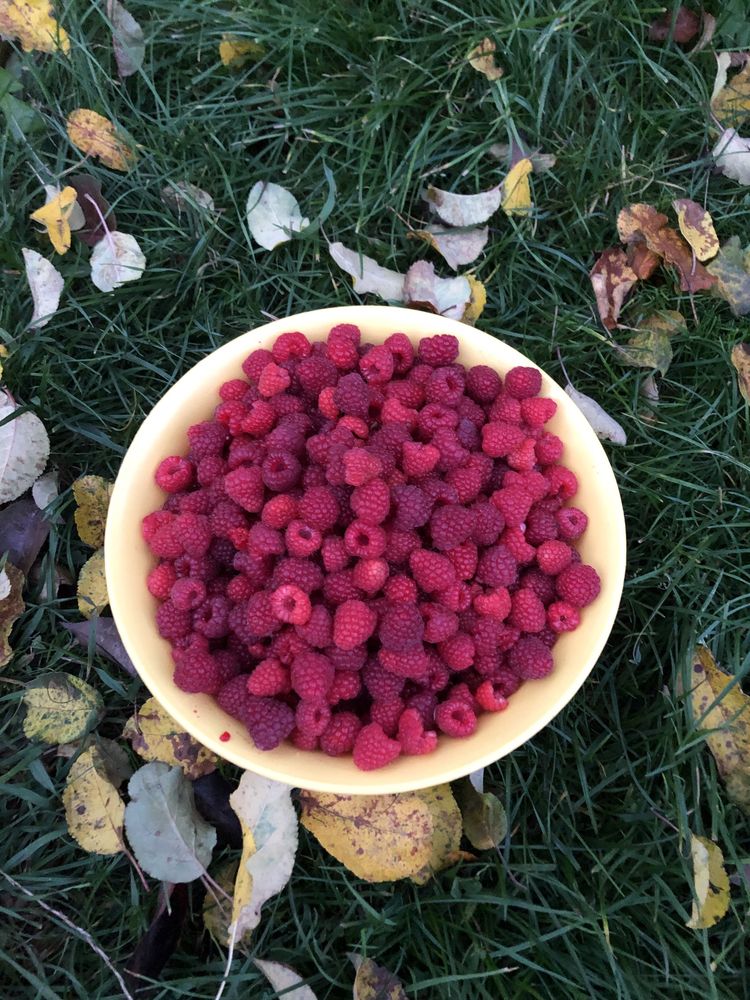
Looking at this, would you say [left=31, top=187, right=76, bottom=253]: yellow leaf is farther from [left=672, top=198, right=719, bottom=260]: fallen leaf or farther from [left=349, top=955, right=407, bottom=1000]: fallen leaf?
[left=349, top=955, right=407, bottom=1000]: fallen leaf

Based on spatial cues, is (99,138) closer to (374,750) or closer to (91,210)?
(91,210)

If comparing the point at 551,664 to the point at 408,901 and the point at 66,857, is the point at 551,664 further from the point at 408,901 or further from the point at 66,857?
the point at 66,857

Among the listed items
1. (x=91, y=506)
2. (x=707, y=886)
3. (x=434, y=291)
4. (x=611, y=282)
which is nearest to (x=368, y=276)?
(x=434, y=291)

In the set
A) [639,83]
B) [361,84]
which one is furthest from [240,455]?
[639,83]

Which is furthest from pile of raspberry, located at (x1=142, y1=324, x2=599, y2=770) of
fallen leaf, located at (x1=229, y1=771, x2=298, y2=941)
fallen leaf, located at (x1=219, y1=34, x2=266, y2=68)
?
fallen leaf, located at (x1=219, y1=34, x2=266, y2=68)

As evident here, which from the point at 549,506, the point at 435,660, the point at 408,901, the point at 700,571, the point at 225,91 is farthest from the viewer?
the point at 225,91

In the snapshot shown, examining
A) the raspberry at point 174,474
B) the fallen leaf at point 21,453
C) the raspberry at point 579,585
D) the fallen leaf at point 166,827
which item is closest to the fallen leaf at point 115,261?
the fallen leaf at point 21,453

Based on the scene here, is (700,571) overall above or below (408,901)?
above
